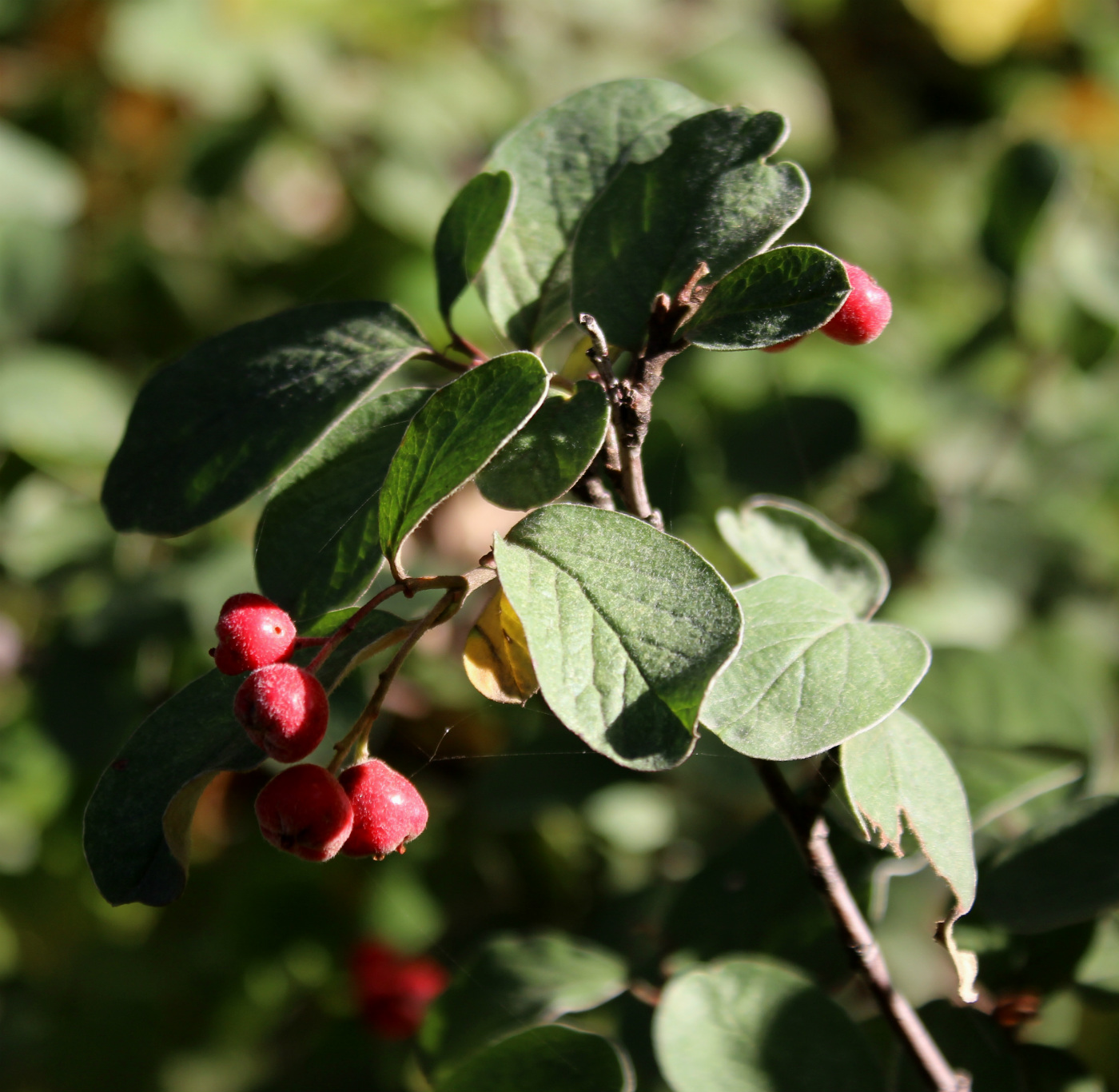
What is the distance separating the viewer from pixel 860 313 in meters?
0.54

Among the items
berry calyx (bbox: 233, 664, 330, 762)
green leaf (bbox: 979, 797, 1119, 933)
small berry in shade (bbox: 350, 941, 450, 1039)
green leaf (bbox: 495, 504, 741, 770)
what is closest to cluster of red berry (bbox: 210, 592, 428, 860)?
berry calyx (bbox: 233, 664, 330, 762)

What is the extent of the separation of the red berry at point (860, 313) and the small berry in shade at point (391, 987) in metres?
0.87

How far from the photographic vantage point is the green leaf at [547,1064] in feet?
2.06

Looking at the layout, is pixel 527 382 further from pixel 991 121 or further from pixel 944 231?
pixel 991 121

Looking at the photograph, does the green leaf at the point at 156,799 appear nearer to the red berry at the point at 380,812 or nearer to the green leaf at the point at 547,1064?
the red berry at the point at 380,812

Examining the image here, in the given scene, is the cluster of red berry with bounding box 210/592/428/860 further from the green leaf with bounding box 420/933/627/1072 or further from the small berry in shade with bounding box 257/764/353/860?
the green leaf with bounding box 420/933/627/1072

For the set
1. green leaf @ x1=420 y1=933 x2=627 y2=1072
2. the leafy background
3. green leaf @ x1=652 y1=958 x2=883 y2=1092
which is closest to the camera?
green leaf @ x1=652 y1=958 x2=883 y2=1092

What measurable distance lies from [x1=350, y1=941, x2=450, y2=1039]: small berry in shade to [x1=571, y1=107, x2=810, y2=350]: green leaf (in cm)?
84

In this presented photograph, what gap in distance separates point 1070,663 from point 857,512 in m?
0.30

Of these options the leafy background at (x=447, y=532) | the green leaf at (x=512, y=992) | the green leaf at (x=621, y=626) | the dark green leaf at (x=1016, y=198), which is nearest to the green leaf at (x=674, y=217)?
the green leaf at (x=621, y=626)

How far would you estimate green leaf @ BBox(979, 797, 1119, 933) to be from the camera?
25.0 inches

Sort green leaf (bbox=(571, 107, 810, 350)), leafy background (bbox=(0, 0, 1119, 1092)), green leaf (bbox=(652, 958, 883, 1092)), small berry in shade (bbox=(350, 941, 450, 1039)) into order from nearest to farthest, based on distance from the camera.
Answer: green leaf (bbox=(571, 107, 810, 350)) → green leaf (bbox=(652, 958, 883, 1092)) → leafy background (bbox=(0, 0, 1119, 1092)) → small berry in shade (bbox=(350, 941, 450, 1039))

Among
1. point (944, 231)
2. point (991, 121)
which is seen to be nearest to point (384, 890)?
point (944, 231)

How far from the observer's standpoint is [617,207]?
1.91 ft
